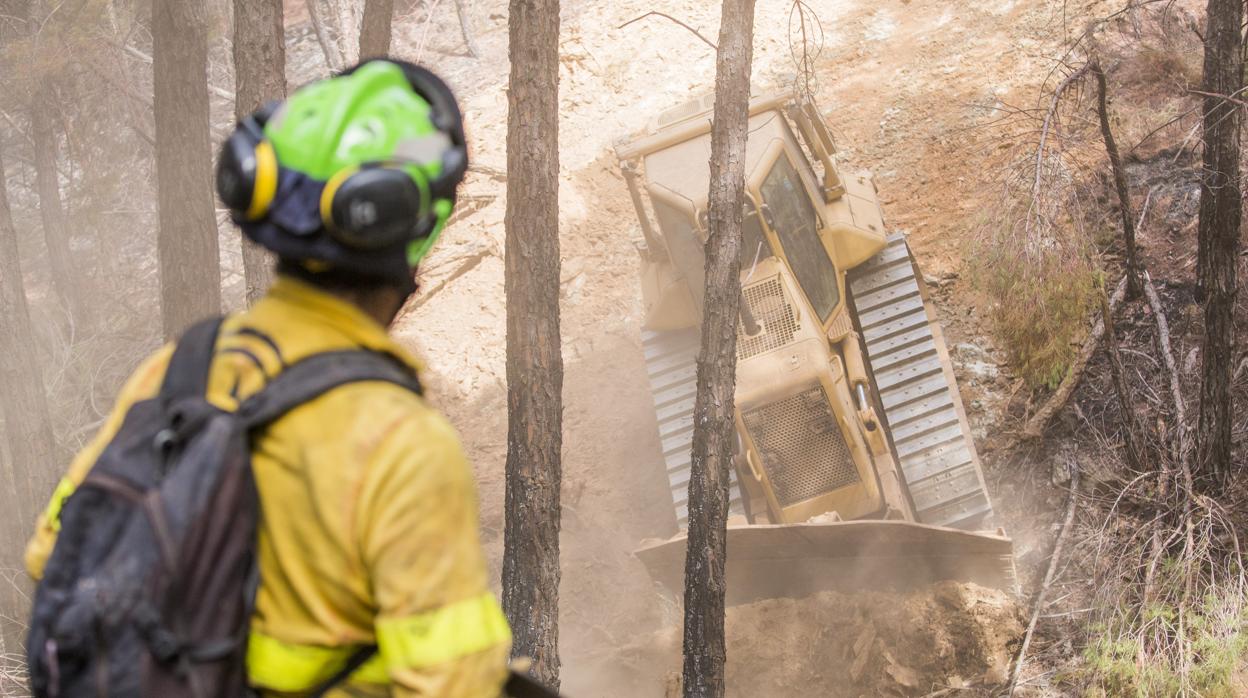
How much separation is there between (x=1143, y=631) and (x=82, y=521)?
24.5 feet

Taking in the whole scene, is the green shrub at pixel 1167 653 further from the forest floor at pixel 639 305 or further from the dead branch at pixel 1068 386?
the dead branch at pixel 1068 386

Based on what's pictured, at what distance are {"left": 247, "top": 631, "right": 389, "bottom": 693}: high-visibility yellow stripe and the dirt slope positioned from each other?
7.40 meters

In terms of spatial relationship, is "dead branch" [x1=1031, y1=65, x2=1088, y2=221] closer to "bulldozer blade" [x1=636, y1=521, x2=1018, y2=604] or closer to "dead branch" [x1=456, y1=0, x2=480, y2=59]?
"bulldozer blade" [x1=636, y1=521, x2=1018, y2=604]

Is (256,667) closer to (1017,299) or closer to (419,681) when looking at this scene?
(419,681)

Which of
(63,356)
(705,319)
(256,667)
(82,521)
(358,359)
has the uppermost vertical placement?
(358,359)

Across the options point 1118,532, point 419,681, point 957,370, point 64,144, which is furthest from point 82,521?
point 64,144

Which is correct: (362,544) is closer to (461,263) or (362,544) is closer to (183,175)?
(183,175)

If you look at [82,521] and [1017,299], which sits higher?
[82,521]

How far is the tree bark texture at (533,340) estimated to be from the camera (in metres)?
6.73

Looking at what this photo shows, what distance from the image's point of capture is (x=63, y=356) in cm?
1616

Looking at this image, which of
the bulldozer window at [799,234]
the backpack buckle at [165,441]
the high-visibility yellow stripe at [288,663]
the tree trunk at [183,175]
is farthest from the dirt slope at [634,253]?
the backpack buckle at [165,441]

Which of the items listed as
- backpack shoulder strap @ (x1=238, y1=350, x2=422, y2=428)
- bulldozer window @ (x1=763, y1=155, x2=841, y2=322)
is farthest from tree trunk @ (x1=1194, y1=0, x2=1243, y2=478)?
backpack shoulder strap @ (x1=238, y1=350, x2=422, y2=428)

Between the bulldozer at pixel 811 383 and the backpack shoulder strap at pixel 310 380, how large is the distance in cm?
710

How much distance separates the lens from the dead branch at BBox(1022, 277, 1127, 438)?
10664 mm
